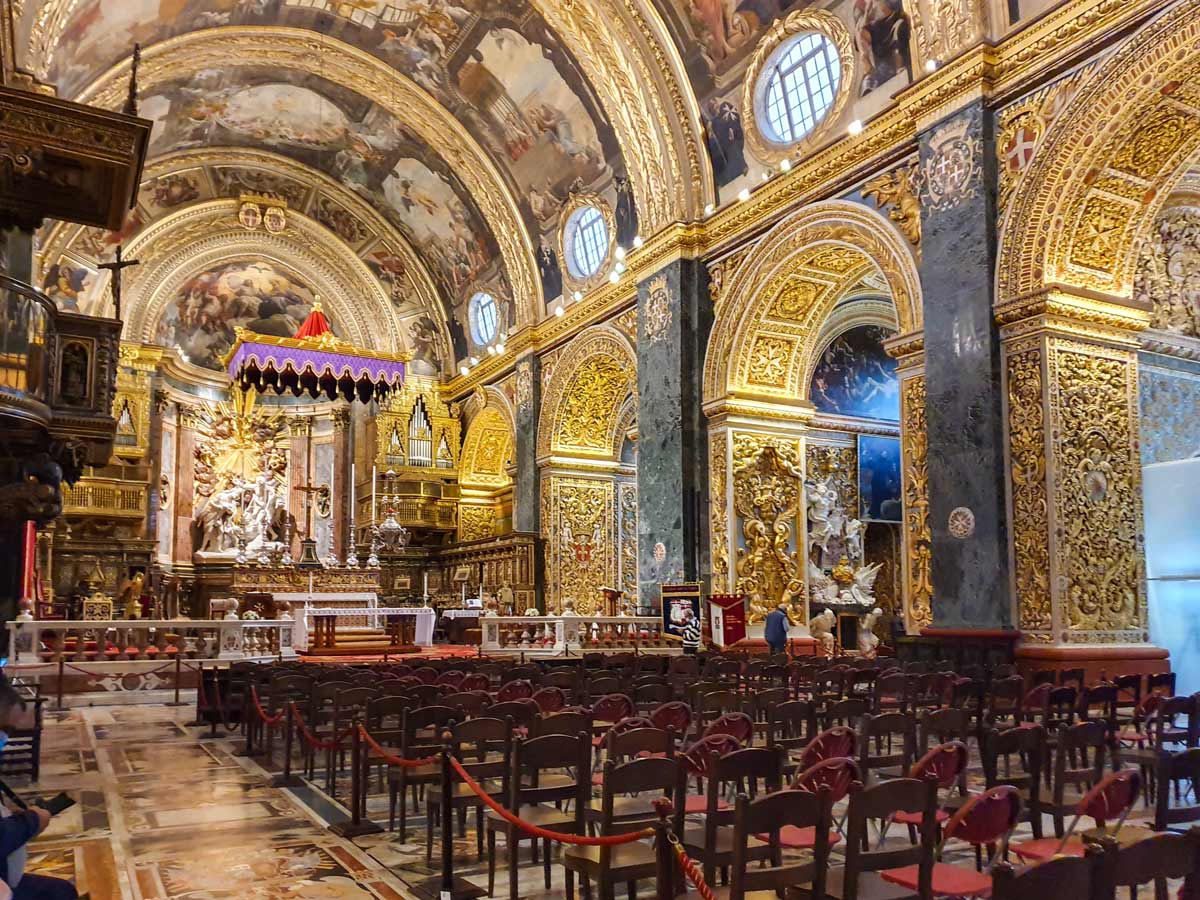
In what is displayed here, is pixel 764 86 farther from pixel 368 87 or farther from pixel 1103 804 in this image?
Result: pixel 1103 804

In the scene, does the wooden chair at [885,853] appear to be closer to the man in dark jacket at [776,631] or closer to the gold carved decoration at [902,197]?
the gold carved decoration at [902,197]

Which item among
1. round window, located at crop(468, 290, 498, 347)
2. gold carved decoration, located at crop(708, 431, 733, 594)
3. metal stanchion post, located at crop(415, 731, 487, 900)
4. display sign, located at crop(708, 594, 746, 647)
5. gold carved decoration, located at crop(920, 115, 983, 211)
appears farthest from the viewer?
round window, located at crop(468, 290, 498, 347)

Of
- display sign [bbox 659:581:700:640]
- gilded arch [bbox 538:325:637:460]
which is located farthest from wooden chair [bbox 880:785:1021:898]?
gilded arch [bbox 538:325:637:460]

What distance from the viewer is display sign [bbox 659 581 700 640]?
16.6 m

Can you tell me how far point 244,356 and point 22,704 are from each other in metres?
17.7

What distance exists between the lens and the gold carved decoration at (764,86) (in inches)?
574

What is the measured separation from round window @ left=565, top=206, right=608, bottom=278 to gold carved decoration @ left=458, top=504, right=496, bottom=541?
8.41m

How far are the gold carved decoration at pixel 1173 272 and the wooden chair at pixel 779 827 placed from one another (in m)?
12.3

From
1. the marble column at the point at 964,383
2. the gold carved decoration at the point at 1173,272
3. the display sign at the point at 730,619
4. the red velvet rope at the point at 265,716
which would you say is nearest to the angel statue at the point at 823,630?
the display sign at the point at 730,619

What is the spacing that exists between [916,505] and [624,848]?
9429 mm

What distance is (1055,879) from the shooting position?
2469 millimetres

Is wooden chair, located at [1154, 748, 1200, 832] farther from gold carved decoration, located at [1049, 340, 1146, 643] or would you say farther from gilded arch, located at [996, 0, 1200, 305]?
gilded arch, located at [996, 0, 1200, 305]

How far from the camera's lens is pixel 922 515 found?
12844 mm

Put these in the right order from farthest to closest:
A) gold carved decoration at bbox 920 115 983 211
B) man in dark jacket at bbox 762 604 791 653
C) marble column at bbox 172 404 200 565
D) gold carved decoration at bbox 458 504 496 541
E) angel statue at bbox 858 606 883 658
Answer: gold carved decoration at bbox 458 504 496 541 → marble column at bbox 172 404 200 565 → angel statue at bbox 858 606 883 658 → man in dark jacket at bbox 762 604 791 653 → gold carved decoration at bbox 920 115 983 211
